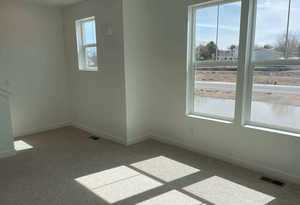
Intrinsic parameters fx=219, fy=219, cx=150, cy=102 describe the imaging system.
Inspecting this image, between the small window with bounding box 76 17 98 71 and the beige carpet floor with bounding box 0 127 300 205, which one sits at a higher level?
the small window with bounding box 76 17 98 71

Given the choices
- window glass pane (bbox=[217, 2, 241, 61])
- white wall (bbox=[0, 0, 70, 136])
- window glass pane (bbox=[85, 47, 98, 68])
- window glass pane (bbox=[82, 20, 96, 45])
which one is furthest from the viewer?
window glass pane (bbox=[85, 47, 98, 68])

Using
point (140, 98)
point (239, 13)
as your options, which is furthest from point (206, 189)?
point (239, 13)

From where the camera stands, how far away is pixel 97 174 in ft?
9.10

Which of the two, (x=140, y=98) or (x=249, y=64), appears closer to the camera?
(x=249, y=64)

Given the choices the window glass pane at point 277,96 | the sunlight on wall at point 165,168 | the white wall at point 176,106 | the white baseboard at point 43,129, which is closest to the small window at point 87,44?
the white wall at point 176,106

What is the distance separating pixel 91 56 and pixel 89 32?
45cm

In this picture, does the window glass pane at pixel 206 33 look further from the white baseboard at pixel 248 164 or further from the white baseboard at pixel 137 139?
the white baseboard at pixel 137 139

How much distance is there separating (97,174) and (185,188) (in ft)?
3.65

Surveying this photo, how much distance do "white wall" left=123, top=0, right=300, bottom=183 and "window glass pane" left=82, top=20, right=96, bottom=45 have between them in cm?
96

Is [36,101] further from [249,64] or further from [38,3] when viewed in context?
[249,64]

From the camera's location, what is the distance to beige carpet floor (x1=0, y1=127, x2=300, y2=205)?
7.41 ft

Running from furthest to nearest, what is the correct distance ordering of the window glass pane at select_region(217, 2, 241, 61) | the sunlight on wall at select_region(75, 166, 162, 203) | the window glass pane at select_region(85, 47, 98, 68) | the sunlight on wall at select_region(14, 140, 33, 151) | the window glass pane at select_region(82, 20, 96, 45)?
the window glass pane at select_region(85, 47, 98, 68)
the window glass pane at select_region(82, 20, 96, 45)
the sunlight on wall at select_region(14, 140, 33, 151)
the window glass pane at select_region(217, 2, 241, 61)
the sunlight on wall at select_region(75, 166, 162, 203)

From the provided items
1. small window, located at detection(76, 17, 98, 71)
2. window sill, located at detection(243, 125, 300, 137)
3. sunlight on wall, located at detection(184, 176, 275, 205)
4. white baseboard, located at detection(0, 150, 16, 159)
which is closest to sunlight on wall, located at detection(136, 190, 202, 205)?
sunlight on wall, located at detection(184, 176, 275, 205)

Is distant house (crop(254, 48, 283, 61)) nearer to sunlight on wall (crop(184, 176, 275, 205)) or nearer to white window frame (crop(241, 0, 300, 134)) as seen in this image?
white window frame (crop(241, 0, 300, 134))
